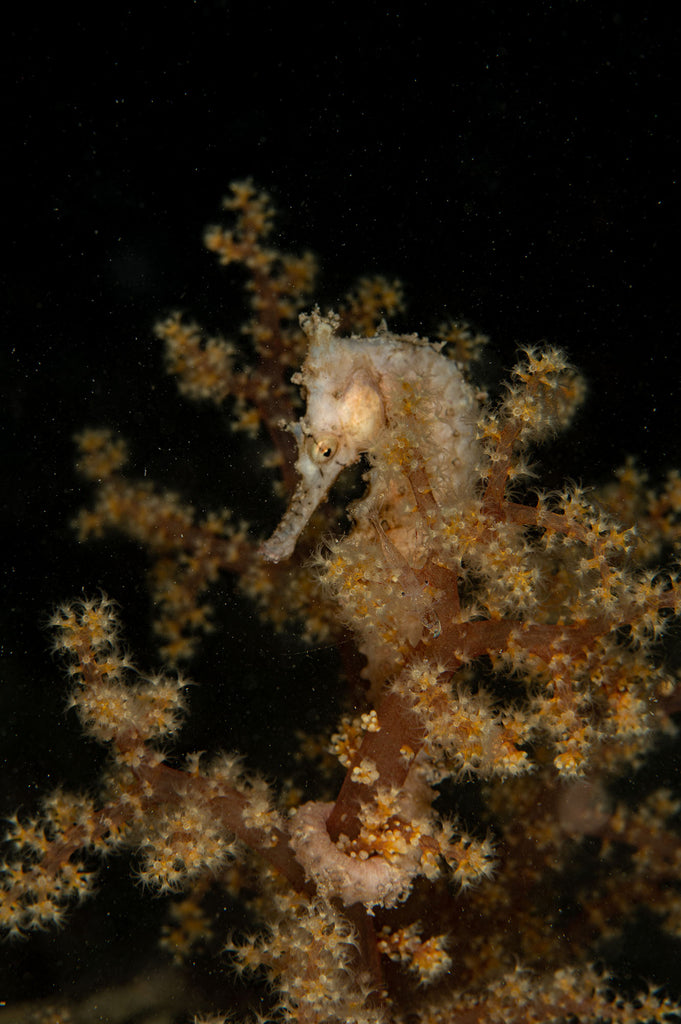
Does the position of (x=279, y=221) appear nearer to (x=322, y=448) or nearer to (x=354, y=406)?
(x=354, y=406)

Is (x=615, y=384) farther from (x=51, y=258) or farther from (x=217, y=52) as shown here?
(x=51, y=258)

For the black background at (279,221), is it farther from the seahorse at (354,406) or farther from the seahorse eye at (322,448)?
the seahorse eye at (322,448)

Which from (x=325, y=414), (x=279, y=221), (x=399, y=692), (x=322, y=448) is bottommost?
(x=399, y=692)

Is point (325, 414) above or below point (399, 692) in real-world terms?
above

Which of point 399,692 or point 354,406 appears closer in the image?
point 399,692

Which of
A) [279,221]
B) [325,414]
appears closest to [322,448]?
[325,414]

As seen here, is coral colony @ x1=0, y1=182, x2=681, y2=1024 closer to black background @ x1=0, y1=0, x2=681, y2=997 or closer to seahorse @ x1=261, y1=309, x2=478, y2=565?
seahorse @ x1=261, y1=309, x2=478, y2=565

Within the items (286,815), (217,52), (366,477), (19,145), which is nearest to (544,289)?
(366,477)
